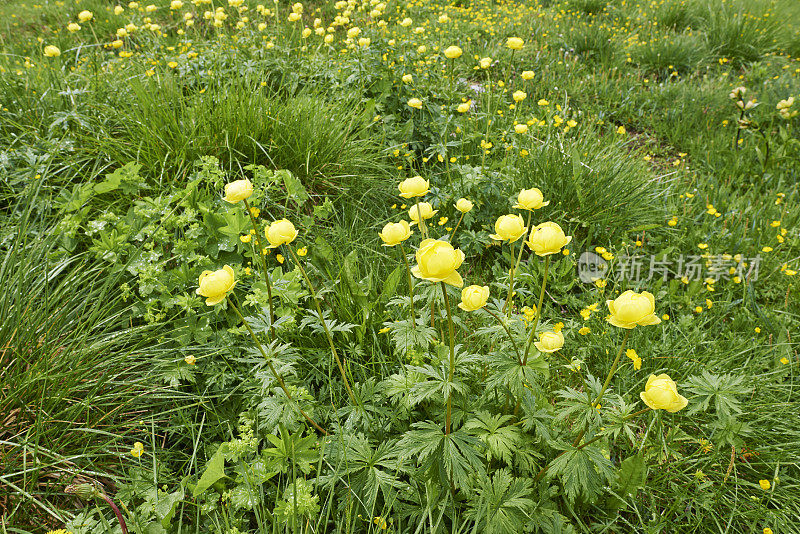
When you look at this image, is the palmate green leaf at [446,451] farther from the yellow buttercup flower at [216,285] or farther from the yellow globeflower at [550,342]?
the yellow buttercup flower at [216,285]

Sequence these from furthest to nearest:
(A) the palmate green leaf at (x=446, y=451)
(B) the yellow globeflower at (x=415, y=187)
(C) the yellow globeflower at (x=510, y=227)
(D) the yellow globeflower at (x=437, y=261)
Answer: (B) the yellow globeflower at (x=415, y=187) < (C) the yellow globeflower at (x=510, y=227) < (A) the palmate green leaf at (x=446, y=451) < (D) the yellow globeflower at (x=437, y=261)

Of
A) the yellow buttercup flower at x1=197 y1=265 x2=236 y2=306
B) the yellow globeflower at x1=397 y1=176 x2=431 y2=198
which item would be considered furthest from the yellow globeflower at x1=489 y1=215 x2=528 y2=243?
the yellow buttercup flower at x1=197 y1=265 x2=236 y2=306

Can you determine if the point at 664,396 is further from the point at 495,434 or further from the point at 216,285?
the point at 216,285

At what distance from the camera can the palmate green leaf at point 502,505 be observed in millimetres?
1170

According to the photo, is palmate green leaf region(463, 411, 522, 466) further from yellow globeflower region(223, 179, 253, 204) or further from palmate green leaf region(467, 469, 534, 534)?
yellow globeflower region(223, 179, 253, 204)

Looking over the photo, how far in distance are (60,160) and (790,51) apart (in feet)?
22.1

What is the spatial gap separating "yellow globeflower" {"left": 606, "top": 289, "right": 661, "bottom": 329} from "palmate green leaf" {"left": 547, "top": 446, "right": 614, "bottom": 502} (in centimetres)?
37

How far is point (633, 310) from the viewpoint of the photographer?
→ 1002 mm

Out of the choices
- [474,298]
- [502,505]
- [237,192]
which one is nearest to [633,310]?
[474,298]

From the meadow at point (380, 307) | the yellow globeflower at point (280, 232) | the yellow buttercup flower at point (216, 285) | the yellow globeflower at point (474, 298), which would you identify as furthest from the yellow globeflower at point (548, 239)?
the yellow buttercup flower at point (216, 285)

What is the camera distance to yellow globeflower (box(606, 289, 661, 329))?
100cm

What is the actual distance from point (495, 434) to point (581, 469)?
23 cm

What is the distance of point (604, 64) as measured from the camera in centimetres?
440

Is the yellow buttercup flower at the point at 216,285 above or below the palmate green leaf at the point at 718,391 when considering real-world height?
above
